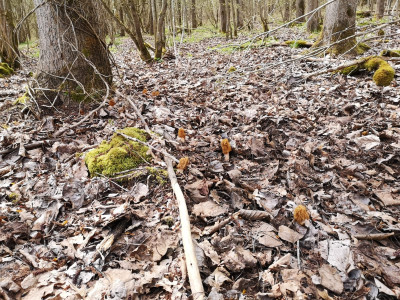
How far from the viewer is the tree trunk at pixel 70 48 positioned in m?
4.54

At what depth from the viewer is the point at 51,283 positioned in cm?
194

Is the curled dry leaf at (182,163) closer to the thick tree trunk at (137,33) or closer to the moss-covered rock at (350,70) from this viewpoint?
the moss-covered rock at (350,70)

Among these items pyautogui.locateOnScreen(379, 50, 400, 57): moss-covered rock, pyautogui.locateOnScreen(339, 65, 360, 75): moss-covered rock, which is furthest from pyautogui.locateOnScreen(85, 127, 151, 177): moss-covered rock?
pyautogui.locateOnScreen(379, 50, 400, 57): moss-covered rock

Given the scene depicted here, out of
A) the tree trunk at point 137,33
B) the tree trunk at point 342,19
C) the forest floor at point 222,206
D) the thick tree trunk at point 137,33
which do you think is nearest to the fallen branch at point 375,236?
the forest floor at point 222,206

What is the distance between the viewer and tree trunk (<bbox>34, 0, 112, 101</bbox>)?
4539 millimetres

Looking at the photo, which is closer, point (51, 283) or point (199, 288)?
point (199, 288)

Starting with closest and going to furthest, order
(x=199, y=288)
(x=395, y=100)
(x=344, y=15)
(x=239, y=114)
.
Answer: (x=199, y=288) → (x=395, y=100) → (x=239, y=114) → (x=344, y=15)

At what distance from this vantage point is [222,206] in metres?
2.60

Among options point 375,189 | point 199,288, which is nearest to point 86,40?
point 199,288

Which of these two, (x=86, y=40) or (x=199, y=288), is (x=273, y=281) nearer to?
(x=199, y=288)

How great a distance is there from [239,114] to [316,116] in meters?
1.35

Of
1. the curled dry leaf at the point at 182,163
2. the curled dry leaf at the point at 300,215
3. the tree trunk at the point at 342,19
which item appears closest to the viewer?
the curled dry leaf at the point at 300,215

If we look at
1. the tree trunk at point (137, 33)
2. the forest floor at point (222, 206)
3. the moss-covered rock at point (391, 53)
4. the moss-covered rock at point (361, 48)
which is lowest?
the forest floor at point (222, 206)

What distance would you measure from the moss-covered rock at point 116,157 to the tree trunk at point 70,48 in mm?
1919
